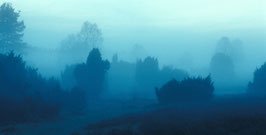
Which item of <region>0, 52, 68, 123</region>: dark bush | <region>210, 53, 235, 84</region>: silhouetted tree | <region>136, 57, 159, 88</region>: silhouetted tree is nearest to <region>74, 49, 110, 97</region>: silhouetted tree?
<region>0, 52, 68, 123</region>: dark bush

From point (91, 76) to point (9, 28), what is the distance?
68.9 feet

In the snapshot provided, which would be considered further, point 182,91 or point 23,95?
point 182,91

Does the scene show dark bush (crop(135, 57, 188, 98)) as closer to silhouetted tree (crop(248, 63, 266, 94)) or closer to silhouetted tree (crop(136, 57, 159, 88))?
silhouetted tree (crop(136, 57, 159, 88))

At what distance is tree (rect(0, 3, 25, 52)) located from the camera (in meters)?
57.2

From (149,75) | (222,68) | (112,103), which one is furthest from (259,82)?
(222,68)

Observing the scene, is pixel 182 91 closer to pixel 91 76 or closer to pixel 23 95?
pixel 91 76

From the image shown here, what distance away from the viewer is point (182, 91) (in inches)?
1433

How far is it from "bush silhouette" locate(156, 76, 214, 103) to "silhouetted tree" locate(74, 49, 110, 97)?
12.6 meters

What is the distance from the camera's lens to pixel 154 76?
64188 millimetres

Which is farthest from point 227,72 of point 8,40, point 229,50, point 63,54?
point 8,40

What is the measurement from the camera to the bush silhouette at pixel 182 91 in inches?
1419

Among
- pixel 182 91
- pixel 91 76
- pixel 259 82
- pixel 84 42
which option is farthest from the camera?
pixel 84 42

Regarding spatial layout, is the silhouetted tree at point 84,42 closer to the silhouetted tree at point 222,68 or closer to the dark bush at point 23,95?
the silhouetted tree at point 222,68

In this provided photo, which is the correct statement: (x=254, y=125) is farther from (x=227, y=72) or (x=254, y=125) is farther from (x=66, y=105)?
(x=227, y=72)
